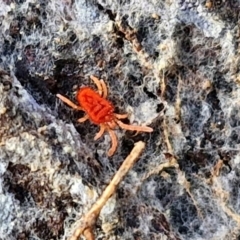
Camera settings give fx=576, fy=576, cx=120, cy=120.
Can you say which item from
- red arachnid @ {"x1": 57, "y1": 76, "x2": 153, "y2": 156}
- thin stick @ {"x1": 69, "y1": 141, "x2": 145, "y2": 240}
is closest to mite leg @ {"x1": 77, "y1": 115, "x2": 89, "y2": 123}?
red arachnid @ {"x1": 57, "y1": 76, "x2": 153, "y2": 156}

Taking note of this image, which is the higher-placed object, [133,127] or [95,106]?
[95,106]

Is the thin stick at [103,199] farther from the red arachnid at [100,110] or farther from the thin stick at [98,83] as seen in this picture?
the thin stick at [98,83]

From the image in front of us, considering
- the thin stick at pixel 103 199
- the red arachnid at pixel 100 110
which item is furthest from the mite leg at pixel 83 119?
the thin stick at pixel 103 199

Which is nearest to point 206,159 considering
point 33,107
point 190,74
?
point 190,74

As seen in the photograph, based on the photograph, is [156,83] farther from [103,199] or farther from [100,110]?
[103,199]

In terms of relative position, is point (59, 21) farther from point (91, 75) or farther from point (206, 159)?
point (206, 159)

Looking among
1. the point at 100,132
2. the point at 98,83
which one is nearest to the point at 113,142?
the point at 100,132
